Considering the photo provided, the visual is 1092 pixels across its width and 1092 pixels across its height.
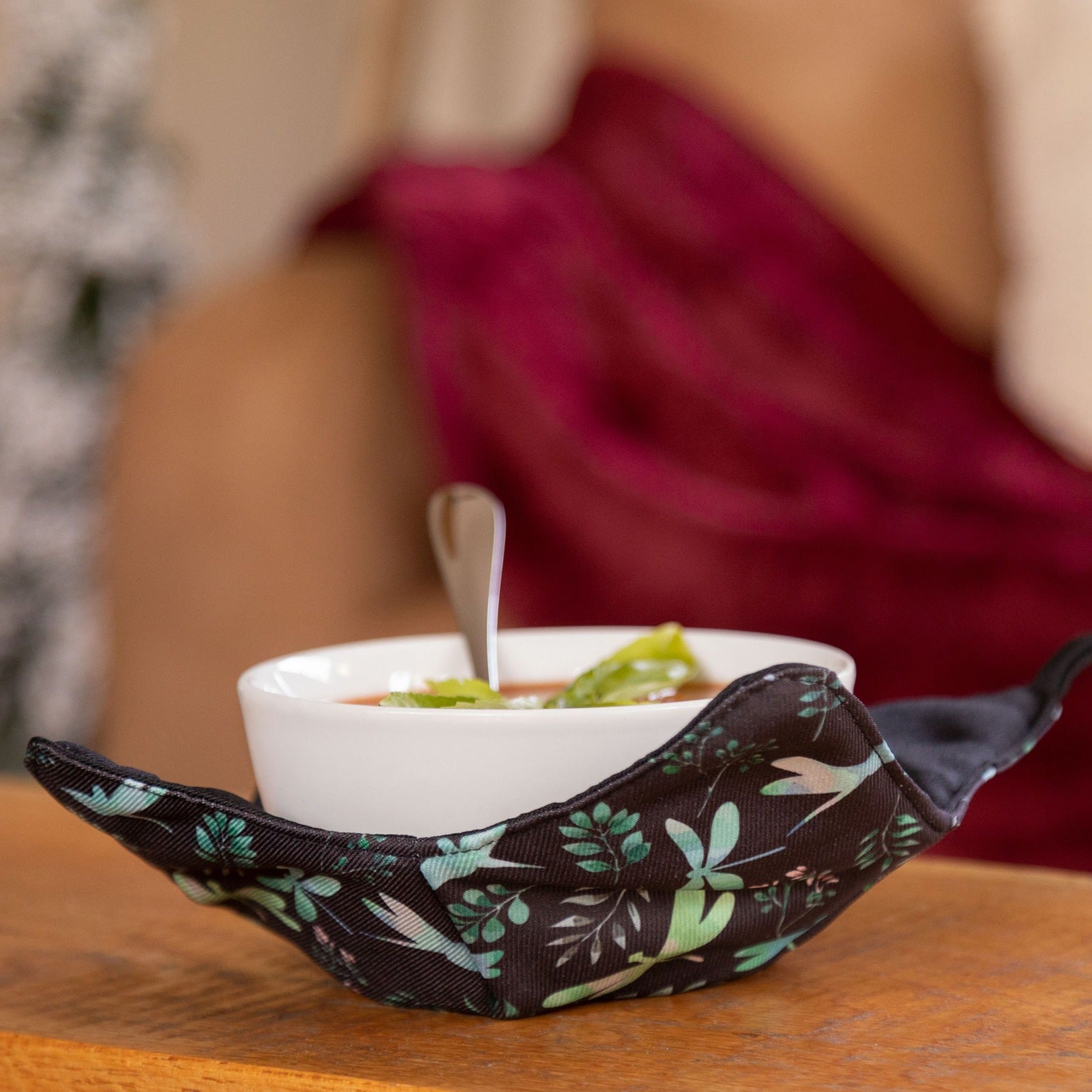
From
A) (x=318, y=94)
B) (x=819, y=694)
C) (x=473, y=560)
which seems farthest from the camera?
(x=318, y=94)

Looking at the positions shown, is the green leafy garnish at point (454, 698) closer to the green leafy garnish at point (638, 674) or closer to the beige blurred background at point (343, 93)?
the green leafy garnish at point (638, 674)

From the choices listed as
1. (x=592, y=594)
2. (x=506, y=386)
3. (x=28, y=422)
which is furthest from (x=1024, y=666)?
(x=28, y=422)

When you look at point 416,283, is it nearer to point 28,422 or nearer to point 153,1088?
point 153,1088

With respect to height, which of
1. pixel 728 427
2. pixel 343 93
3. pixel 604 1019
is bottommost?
pixel 604 1019

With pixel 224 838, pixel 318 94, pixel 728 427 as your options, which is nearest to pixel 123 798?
pixel 224 838

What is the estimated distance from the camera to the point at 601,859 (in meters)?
0.28

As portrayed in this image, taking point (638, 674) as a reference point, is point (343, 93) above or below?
above

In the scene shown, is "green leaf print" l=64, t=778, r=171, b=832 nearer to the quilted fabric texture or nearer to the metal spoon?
the quilted fabric texture

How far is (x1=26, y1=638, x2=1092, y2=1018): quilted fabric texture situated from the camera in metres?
0.27

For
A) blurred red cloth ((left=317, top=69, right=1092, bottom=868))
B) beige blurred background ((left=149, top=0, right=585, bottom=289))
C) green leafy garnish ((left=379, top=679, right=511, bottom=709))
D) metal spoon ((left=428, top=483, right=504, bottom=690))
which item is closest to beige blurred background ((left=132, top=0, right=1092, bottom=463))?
beige blurred background ((left=149, top=0, right=585, bottom=289))

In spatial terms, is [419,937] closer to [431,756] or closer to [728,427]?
[431,756]

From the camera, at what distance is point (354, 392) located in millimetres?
1029

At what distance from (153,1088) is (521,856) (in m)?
0.09

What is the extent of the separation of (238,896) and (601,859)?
9cm
